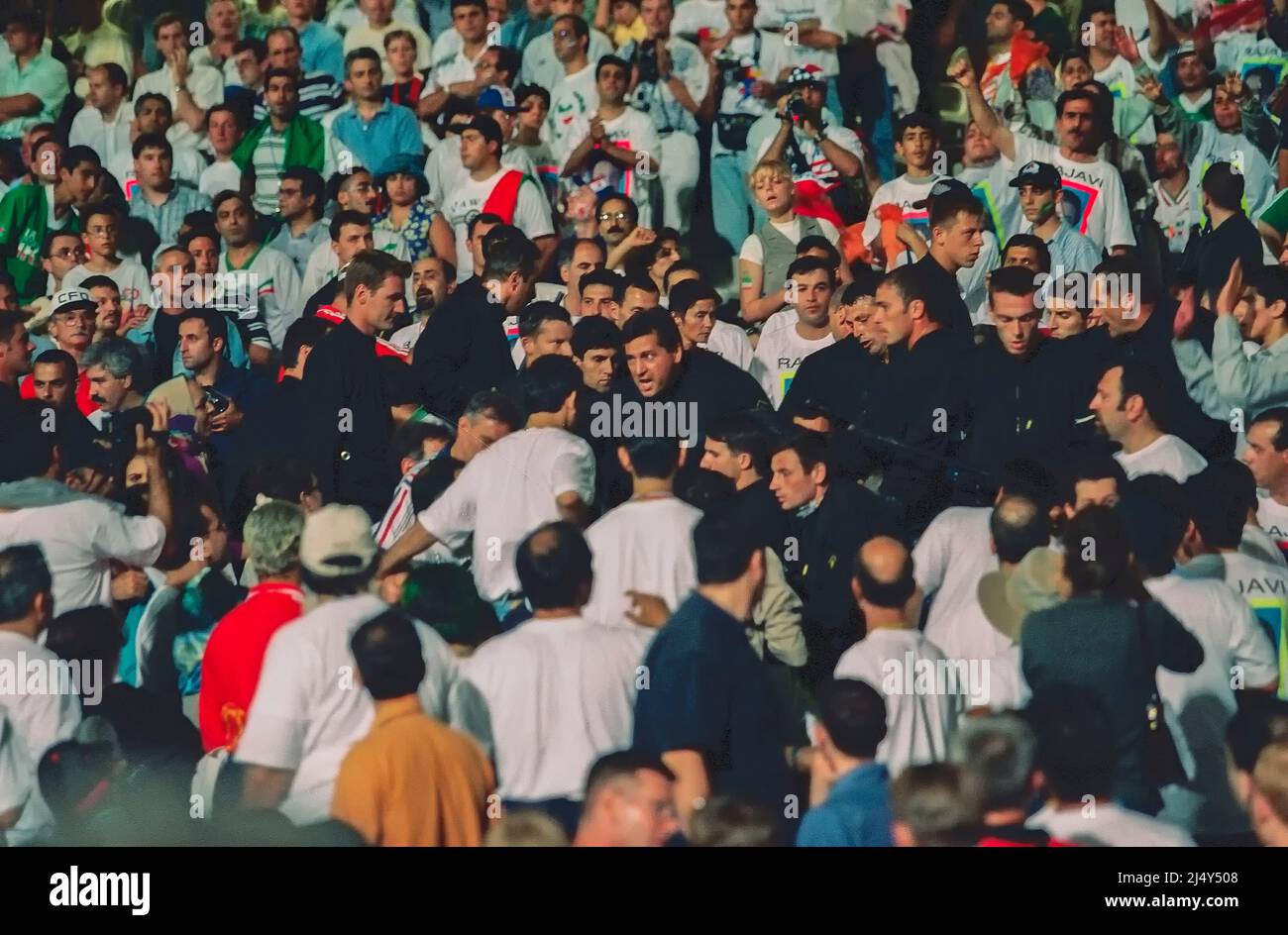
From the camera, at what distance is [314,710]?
9430mm

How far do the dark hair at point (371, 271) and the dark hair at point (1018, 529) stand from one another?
10.2 ft

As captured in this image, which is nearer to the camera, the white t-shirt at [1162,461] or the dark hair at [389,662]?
the dark hair at [389,662]

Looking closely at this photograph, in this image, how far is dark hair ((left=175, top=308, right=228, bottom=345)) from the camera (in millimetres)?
11477

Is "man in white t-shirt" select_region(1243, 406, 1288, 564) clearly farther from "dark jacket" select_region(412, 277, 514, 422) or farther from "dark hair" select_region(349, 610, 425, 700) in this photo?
"dark hair" select_region(349, 610, 425, 700)

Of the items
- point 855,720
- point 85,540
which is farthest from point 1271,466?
point 85,540

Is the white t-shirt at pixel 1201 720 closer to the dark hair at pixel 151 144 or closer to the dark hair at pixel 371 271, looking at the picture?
the dark hair at pixel 371 271

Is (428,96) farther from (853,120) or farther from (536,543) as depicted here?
(536,543)

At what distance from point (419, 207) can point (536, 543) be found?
3.33 meters

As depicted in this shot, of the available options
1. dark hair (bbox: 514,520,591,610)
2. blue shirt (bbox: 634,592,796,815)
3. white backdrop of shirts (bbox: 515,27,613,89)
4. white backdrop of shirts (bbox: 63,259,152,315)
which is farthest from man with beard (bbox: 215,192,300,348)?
blue shirt (bbox: 634,592,796,815)

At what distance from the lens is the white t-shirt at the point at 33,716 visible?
32.5ft

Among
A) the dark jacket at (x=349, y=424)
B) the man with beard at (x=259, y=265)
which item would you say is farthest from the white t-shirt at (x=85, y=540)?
the man with beard at (x=259, y=265)

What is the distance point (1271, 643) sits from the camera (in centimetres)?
1009

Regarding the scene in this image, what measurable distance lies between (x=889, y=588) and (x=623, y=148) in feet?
12.4
